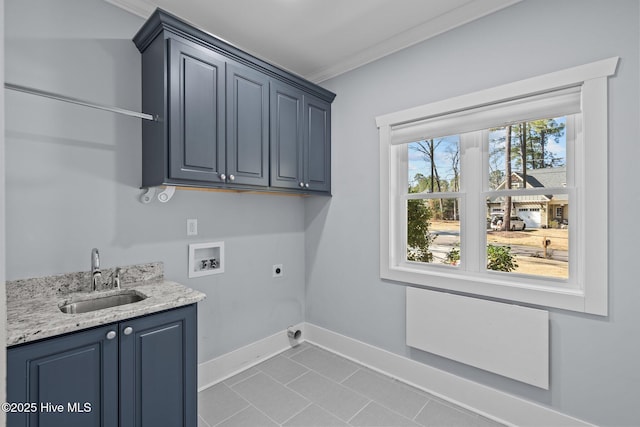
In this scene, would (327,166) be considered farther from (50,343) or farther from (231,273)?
(50,343)

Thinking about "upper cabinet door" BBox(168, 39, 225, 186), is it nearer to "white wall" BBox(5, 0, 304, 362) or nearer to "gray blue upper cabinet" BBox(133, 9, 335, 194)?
"gray blue upper cabinet" BBox(133, 9, 335, 194)

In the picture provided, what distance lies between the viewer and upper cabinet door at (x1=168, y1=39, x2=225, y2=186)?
178 centimetres

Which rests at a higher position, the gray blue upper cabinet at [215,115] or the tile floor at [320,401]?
the gray blue upper cabinet at [215,115]

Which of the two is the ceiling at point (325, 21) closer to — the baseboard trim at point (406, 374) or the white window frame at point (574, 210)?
the white window frame at point (574, 210)

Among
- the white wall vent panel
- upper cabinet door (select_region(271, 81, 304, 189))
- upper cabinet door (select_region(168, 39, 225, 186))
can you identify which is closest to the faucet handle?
upper cabinet door (select_region(168, 39, 225, 186))

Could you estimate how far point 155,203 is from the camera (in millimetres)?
2057

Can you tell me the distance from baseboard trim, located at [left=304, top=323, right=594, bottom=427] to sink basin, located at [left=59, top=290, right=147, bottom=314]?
1.75m

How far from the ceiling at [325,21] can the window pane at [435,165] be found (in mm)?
784

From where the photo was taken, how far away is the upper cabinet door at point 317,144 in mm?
2602

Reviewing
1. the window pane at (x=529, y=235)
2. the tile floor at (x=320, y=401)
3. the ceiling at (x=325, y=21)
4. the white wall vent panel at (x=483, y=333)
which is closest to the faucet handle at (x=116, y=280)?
the tile floor at (x=320, y=401)

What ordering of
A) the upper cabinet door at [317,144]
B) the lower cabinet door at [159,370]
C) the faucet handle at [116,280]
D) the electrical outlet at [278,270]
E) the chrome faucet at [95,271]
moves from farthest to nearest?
the electrical outlet at [278,270], the upper cabinet door at [317,144], the faucet handle at [116,280], the chrome faucet at [95,271], the lower cabinet door at [159,370]

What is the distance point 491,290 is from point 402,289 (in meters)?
0.64

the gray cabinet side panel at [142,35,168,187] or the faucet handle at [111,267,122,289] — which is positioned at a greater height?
the gray cabinet side panel at [142,35,168,187]

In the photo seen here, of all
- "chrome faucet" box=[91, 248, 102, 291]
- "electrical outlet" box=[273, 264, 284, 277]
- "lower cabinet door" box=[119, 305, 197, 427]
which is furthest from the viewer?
"electrical outlet" box=[273, 264, 284, 277]
